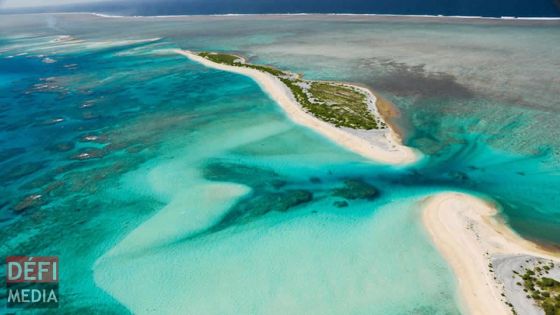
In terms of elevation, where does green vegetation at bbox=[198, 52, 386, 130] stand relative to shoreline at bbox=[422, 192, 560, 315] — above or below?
above

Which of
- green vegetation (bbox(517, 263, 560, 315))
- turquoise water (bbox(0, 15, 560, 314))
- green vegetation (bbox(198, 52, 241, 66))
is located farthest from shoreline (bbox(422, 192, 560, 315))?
green vegetation (bbox(198, 52, 241, 66))

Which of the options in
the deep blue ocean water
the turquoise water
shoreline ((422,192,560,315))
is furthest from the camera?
the deep blue ocean water

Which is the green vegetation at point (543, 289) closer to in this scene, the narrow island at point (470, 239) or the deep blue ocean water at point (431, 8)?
the narrow island at point (470, 239)

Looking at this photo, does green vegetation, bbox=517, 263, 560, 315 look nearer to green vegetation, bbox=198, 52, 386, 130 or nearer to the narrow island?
the narrow island

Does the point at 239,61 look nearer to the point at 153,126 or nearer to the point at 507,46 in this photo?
the point at 153,126

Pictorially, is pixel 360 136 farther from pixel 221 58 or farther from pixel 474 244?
pixel 221 58

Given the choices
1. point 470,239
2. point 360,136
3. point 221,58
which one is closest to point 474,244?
point 470,239
